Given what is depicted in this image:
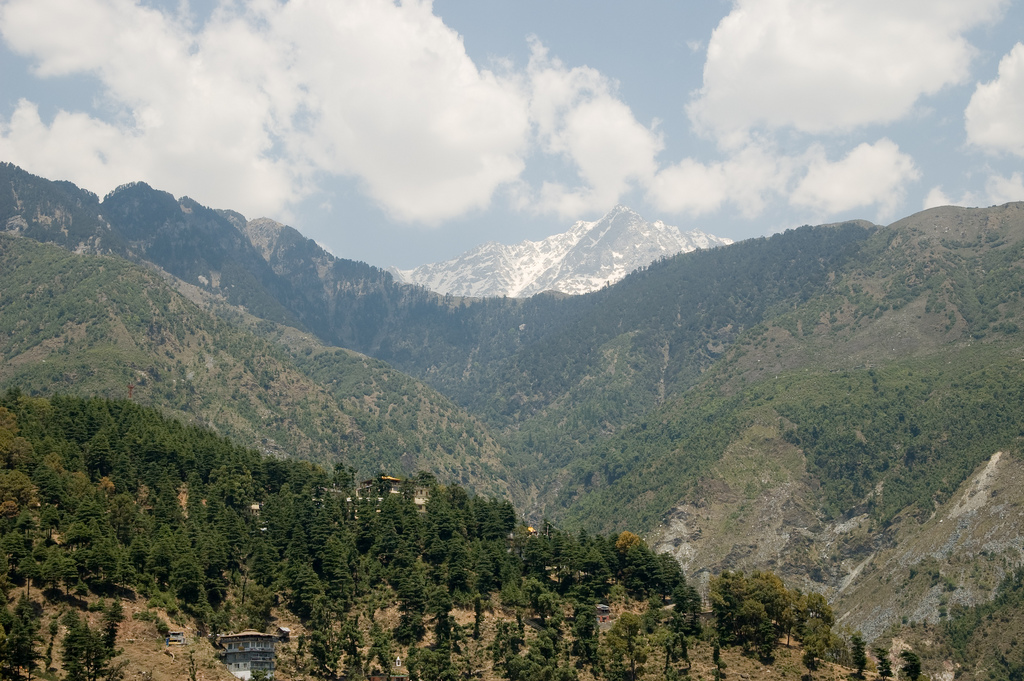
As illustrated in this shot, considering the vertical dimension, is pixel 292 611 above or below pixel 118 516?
below

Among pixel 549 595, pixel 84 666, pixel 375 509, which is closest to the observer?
pixel 84 666

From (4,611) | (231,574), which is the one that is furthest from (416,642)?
(4,611)

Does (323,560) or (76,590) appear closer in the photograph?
(76,590)

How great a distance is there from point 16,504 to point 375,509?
58422 mm

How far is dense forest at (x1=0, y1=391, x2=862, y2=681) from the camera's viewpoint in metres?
120

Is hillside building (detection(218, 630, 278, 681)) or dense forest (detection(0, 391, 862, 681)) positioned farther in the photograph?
dense forest (detection(0, 391, 862, 681))

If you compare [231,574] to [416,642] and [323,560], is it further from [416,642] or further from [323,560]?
[416,642]

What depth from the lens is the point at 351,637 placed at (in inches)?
5059

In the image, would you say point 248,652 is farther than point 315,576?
No

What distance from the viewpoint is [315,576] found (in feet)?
456

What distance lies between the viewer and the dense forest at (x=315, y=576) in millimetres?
120125

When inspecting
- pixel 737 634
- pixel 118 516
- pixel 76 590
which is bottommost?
pixel 737 634

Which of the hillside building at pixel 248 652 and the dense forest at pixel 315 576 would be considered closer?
the hillside building at pixel 248 652

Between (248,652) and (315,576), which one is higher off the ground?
(315,576)
